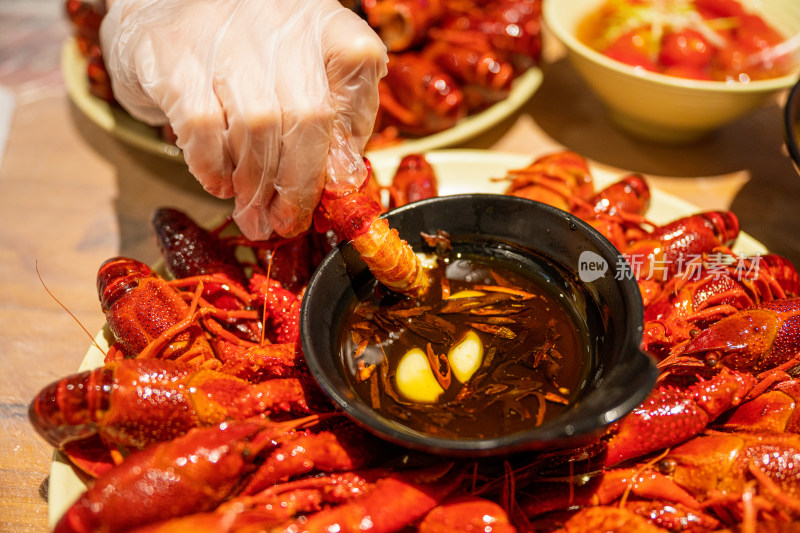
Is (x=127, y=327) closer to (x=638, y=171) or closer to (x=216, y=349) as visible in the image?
(x=216, y=349)

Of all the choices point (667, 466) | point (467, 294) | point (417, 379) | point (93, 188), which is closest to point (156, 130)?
point (93, 188)

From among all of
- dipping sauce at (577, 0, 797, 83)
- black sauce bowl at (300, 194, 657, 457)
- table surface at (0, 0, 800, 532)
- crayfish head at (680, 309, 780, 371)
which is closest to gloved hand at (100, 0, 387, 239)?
black sauce bowl at (300, 194, 657, 457)

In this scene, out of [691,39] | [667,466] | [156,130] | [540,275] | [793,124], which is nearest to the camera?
[667,466]

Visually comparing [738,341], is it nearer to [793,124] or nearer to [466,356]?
[466,356]

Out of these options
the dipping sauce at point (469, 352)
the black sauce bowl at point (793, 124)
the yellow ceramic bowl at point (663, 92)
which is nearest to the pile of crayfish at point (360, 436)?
the dipping sauce at point (469, 352)

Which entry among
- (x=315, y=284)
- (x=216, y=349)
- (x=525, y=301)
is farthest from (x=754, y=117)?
Answer: (x=216, y=349)

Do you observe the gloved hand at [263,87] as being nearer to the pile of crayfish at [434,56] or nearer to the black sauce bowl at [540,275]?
the black sauce bowl at [540,275]

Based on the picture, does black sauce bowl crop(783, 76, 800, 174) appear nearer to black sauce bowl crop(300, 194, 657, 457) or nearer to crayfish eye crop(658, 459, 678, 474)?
black sauce bowl crop(300, 194, 657, 457)
